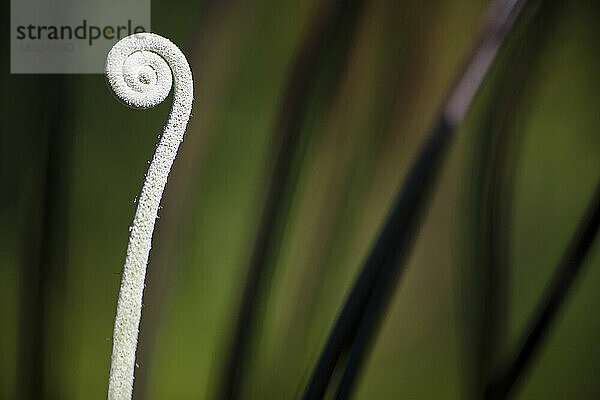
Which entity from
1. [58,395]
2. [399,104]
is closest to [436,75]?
[399,104]

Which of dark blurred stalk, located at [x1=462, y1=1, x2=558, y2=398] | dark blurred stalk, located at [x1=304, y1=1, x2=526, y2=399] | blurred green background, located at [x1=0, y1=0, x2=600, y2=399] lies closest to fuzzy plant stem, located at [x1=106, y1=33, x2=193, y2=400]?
blurred green background, located at [x1=0, y1=0, x2=600, y2=399]

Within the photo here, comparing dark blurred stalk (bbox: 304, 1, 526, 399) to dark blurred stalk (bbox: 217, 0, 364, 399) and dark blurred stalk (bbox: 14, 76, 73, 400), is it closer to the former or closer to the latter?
dark blurred stalk (bbox: 217, 0, 364, 399)

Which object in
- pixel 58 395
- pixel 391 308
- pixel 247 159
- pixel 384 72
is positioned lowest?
pixel 58 395

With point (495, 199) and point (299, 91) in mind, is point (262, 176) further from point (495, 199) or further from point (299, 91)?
point (495, 199)

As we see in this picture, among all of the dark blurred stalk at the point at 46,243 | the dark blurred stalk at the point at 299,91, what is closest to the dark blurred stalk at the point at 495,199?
the dark blurred stalk at the point at 299,91

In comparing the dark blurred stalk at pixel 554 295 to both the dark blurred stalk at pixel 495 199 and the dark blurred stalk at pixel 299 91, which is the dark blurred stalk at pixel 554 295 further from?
the dark blurred stalk at pixel 299 91

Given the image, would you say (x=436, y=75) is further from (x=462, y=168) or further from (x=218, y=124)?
(x=218, y=124)

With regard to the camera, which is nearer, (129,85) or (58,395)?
(129,85)
